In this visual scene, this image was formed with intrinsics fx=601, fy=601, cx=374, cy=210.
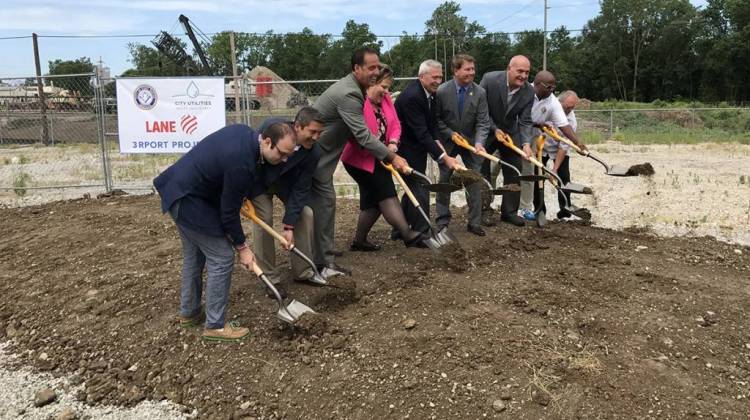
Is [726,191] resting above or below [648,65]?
below

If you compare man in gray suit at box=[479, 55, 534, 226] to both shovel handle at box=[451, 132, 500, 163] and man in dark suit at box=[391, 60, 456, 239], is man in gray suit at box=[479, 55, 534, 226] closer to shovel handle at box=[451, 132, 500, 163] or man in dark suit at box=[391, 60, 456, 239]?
shovel handle at box=[451, 132, 500, 163]

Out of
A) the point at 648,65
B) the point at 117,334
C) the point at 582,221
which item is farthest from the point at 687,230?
the point at 648,65

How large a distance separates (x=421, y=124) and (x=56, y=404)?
352 centimetres

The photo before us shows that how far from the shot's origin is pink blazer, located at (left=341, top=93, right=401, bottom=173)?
495cm

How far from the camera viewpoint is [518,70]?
5844 millimetres

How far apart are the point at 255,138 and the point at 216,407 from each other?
1.53 metres

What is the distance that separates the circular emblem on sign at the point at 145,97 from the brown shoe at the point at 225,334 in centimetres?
580

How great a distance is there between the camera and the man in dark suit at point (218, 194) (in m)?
3.42

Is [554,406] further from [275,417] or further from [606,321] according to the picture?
[275,417]

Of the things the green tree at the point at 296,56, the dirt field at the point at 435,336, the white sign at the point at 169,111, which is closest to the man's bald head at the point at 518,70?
the dirt field at the point at 435,336

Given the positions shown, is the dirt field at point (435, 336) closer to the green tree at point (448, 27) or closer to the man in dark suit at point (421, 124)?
the man in dark suit at point (421, 124)

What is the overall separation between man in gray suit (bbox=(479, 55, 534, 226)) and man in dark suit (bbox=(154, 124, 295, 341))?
10.3 feet

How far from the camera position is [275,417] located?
10.4 feet

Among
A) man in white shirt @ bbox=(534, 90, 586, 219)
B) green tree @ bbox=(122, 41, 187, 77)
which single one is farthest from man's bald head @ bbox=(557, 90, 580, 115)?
green tree @ bbox=(122, 41, 187, 77)
